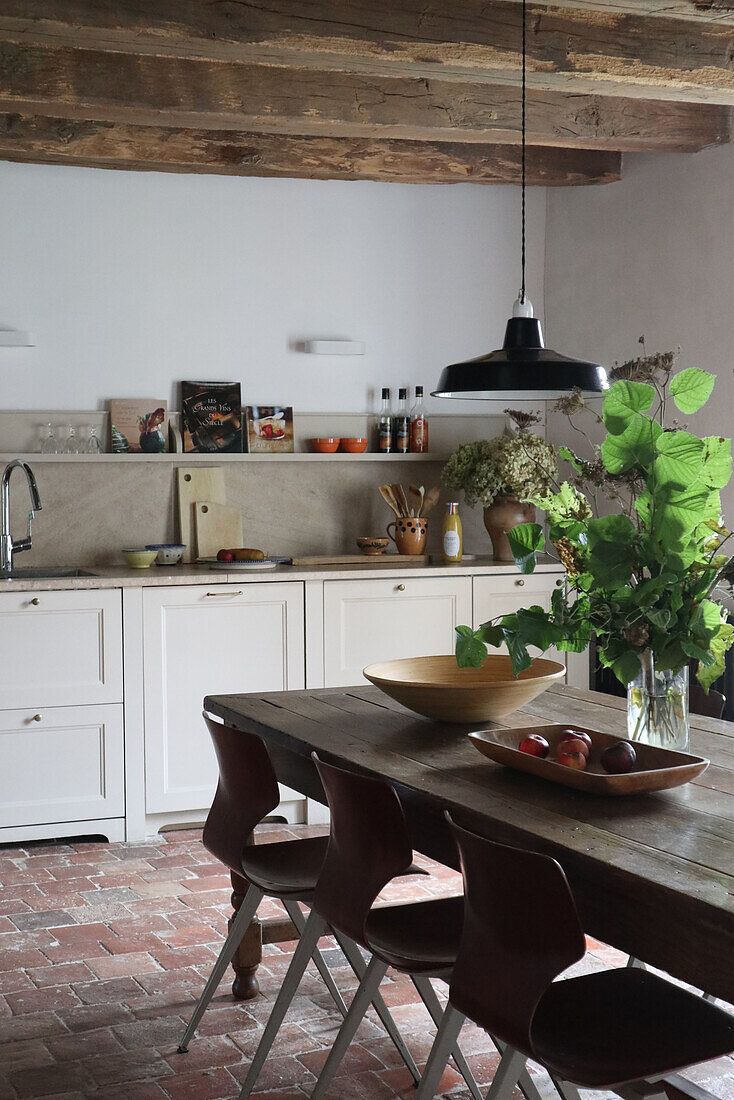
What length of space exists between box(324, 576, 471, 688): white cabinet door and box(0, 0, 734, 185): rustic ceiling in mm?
1835

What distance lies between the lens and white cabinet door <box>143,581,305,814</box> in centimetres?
486

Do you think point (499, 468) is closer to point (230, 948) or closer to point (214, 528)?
point (214, 528)

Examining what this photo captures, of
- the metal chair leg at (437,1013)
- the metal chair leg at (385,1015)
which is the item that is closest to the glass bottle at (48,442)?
the metal chair leg at (385,1015)

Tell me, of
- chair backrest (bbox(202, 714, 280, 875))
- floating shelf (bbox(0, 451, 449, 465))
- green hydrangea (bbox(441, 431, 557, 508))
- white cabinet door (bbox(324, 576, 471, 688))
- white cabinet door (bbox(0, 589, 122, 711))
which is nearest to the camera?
chair backrest (bbox(202, 714, 280, 875))

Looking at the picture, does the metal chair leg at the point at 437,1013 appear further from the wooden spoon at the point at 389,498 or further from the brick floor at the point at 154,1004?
the wooden spoon at the point at 389,498

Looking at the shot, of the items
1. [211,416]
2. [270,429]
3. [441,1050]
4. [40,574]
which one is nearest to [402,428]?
[270,429]

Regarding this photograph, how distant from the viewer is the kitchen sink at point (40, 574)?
4.87m

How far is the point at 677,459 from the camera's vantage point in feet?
8.16

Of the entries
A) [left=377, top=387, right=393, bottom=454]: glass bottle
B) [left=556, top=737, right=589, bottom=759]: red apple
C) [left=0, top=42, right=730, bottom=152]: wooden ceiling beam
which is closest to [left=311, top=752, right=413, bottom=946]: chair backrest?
[left=556, top=737, right=589, bottom=759]: red apple

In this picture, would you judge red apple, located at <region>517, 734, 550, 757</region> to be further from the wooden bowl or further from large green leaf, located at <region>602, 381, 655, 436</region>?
large green leaf, located at <region>602, 381, 655, 436</region>

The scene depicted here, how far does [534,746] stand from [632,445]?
652 mm

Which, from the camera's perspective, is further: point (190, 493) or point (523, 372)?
point (190, 493)

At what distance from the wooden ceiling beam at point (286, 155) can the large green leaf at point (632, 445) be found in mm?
3279

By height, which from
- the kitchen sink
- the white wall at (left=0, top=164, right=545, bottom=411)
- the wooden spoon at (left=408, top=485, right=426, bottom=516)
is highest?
the white wall at (left=0, top=164, right=545, bottom=411)
